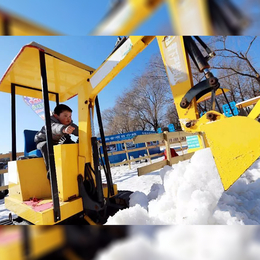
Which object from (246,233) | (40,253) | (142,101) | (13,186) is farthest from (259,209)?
(142,101)

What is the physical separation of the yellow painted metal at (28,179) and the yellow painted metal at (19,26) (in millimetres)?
2428

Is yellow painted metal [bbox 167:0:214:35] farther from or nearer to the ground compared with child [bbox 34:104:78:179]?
nearer to the ground

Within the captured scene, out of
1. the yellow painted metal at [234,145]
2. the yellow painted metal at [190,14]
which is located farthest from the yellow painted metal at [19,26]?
the yellow painted metal at [234,145]

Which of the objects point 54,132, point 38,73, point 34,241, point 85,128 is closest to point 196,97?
point 85,128

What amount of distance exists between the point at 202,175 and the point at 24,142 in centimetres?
302

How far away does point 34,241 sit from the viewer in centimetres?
40

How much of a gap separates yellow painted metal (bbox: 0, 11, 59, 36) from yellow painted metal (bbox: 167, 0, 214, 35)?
442 mm

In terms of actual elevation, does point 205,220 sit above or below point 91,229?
below

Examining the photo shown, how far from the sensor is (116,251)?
0.41 metres

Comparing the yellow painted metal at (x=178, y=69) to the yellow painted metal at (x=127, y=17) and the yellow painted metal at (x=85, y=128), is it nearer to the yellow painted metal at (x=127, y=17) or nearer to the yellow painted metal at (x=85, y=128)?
the yellow painted metal at (x=85, y=128)

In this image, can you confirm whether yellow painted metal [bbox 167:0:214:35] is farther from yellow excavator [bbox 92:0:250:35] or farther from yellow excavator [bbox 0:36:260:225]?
yellow excavator [bbox 0:36:260:225]

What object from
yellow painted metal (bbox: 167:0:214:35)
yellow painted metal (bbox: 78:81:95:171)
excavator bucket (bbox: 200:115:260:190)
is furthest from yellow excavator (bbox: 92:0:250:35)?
yellow painted metal (bbox: 78:81:95:171)

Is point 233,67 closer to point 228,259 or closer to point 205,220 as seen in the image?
point 205,220

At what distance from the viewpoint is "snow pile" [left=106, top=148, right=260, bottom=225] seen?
4.96 ft
